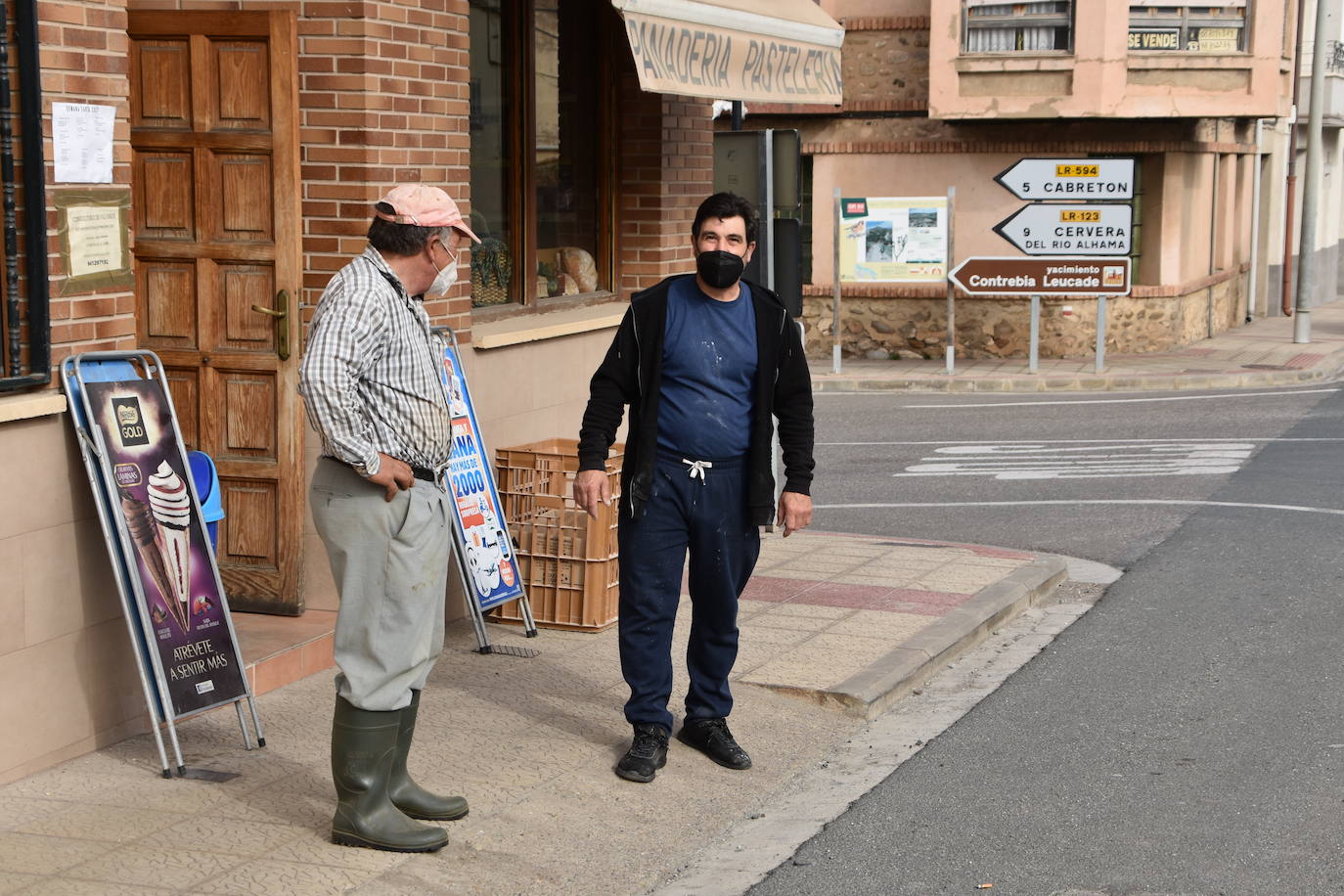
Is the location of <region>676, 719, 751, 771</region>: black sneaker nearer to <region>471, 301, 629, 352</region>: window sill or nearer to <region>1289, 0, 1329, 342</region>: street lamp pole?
<region>471, 301, 629, 352</region>: window sill

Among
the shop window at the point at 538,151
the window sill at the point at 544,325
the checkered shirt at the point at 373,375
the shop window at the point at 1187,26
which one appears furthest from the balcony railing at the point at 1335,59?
the checkered shirt at the point at 373,375

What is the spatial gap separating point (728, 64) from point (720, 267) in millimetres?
3665

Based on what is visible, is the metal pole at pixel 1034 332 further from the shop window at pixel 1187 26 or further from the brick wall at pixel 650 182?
the brick wall at pixel 650 182

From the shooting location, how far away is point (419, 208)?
486 cm

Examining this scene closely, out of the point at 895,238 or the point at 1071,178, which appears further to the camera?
the point at 895,238

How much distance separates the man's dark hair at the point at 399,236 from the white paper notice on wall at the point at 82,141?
152 cm

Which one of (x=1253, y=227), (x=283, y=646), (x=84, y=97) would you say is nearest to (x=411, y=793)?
(x=283, y=646)

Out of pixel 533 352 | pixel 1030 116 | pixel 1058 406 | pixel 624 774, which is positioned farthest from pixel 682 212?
pixel 1030 116

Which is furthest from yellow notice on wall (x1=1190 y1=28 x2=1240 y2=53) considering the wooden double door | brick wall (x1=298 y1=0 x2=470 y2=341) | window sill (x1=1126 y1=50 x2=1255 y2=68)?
the wooden double door

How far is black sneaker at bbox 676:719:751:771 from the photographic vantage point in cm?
602

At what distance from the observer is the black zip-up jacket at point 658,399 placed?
583cm

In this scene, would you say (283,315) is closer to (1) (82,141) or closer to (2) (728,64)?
(1) (82,141)

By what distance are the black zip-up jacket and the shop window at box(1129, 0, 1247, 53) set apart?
18.8 m

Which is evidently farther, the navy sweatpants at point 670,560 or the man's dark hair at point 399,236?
the navy sweatpants at point 670,560
